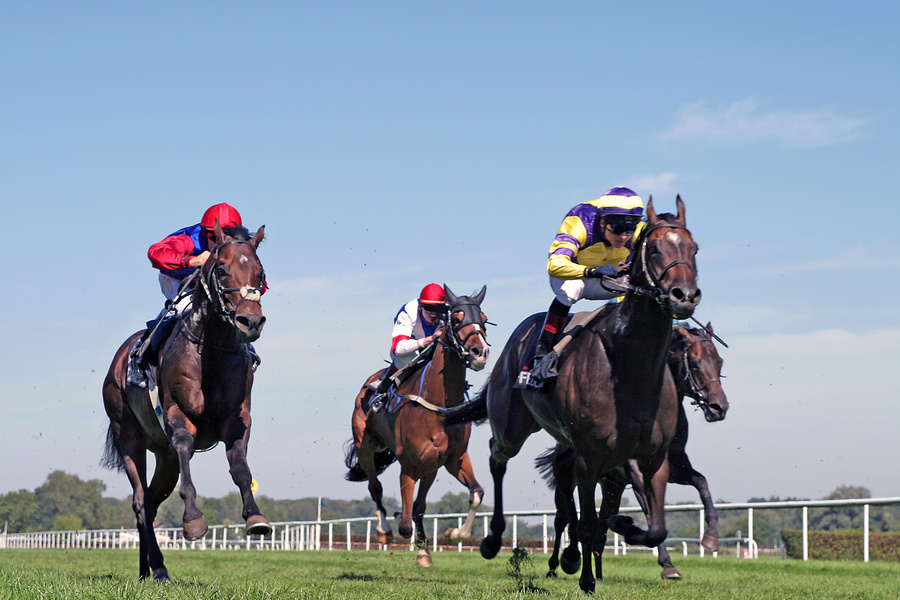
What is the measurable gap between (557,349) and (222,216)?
8.79 feet

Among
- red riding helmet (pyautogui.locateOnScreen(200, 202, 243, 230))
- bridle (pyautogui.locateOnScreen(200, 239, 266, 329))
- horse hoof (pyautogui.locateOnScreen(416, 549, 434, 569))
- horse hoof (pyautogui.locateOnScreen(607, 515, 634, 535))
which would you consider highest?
red riding helmet (pyautogui.locateOnScreen(200, 202, 243, 230))

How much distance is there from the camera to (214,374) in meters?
7.01

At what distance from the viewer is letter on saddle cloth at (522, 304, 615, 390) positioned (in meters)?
6.86

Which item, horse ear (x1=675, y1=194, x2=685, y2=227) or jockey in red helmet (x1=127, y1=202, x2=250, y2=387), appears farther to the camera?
jockey in red helmet (x1=127, y1=202, x2=250, y2=387)

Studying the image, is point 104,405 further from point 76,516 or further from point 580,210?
point 76,516

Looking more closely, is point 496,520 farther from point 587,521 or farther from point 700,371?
point 700,371

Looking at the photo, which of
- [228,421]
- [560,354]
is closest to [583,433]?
[560,354]

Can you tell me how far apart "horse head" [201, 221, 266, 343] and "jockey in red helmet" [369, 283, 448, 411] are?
179 inches

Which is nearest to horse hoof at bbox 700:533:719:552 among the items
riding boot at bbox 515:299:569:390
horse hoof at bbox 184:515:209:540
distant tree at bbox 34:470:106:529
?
riding boot at bbox 515:299:569:390

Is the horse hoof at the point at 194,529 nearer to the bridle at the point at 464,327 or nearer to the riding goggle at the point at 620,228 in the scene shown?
the riding goggle at the point at 620,228

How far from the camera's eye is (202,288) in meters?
7.01

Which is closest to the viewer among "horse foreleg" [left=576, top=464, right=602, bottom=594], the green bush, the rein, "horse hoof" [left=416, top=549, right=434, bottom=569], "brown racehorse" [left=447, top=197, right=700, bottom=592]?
"brown racehorse" [left=447, top=197, right=700, bottom=592]

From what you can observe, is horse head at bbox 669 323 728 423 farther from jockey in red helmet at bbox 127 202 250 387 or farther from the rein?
jockey in red helmet at bbox 127 202 250 387

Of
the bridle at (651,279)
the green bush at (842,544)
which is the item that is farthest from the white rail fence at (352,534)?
the bridle at (651,279)
